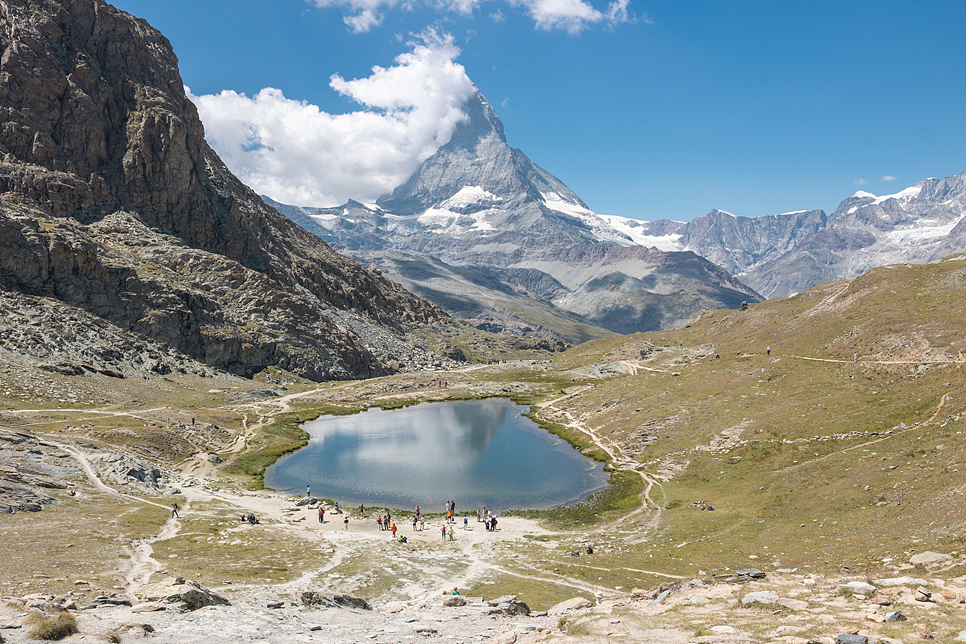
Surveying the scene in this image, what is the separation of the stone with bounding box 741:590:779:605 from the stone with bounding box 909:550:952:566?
949 centimetres

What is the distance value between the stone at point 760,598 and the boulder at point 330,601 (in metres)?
22.5

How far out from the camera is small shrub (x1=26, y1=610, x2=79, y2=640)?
21.4m

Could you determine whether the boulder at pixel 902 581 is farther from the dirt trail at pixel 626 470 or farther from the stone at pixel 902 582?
the dirt trail at pixel 626 470

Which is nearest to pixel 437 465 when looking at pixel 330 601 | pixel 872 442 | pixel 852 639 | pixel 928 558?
pixel 330 601

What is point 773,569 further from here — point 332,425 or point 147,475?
point 332,425

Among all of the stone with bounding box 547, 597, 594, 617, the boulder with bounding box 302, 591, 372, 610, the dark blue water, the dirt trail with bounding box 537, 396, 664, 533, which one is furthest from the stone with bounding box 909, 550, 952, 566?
the dark blue water

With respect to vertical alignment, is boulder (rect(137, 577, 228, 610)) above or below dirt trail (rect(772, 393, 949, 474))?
below

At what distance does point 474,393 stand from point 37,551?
472 feet

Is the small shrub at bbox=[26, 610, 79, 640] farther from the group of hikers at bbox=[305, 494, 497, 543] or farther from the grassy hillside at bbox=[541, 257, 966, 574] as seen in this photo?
the grassy hillside at bbox=[541, 257, 966, 574]

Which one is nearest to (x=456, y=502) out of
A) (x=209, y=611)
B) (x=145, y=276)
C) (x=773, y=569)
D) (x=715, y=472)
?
(x=715, y=472)

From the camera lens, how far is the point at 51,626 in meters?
21.7

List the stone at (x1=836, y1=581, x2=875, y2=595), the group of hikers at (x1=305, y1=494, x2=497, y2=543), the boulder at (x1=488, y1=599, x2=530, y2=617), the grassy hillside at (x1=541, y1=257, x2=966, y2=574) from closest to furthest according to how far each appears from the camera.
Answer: the stone at (x1=836, y1=581, x2=875, y2=595) → the boulder at (x1=488, y1=599, x2=530, y2=617) → the grassy hillside at (x1=541, y1=257, x2=966, y2=574) → the group of hikers at (x1=305, y1=494, x2=497, y2=543)

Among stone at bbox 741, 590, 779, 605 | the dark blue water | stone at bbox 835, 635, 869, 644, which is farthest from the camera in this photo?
the dark blue water

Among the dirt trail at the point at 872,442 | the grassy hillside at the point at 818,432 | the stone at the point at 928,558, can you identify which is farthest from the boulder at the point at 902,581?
the dirt trail at the point at 872,442
